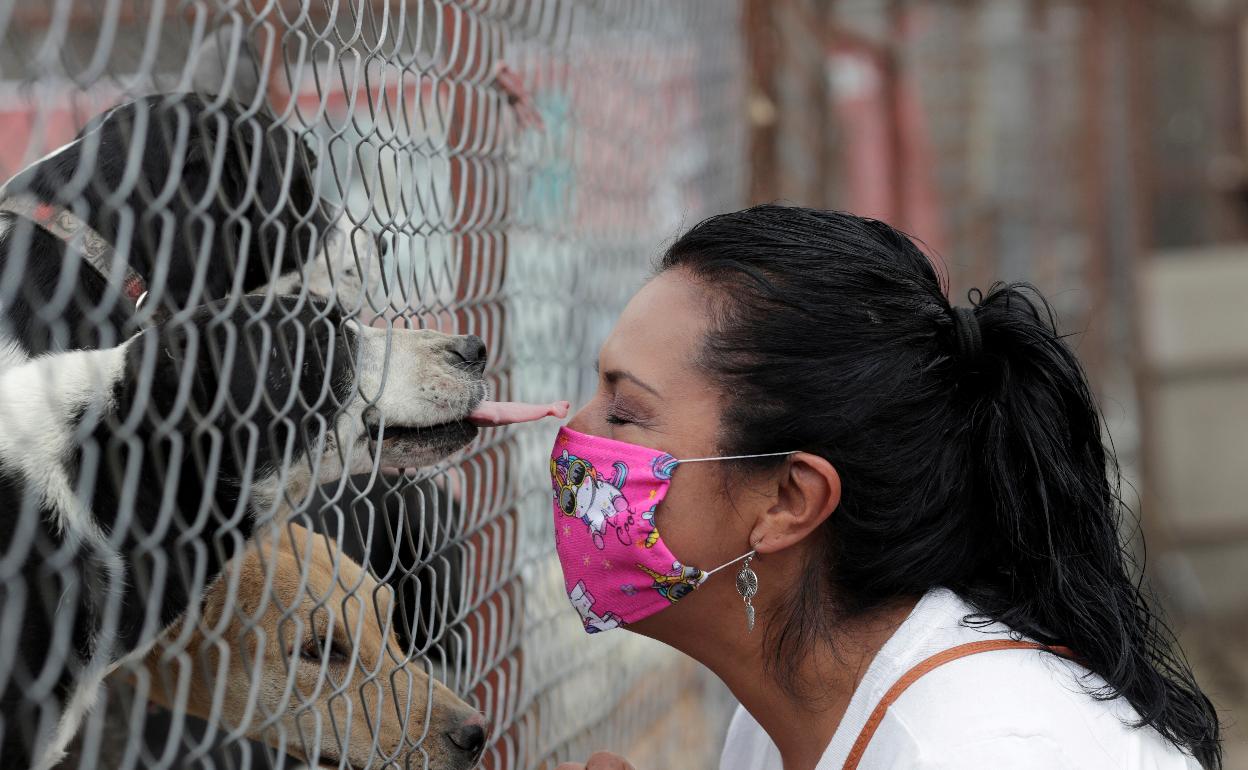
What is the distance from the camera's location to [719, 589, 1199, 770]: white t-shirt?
5.62 ft

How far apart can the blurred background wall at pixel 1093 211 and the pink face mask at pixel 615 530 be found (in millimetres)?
5134

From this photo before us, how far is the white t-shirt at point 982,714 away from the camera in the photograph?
1.71m

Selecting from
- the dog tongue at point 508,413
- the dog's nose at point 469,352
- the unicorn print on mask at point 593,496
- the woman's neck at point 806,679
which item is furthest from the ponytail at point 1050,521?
the dog's nose at point 469,352

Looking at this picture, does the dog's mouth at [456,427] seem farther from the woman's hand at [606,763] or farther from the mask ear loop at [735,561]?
the woman's hand at [606,763]

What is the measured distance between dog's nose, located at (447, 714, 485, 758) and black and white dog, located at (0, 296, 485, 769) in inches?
19.7

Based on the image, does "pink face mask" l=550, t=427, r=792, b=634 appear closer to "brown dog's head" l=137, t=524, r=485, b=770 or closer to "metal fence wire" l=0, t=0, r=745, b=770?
"metal fence wire" l=0, t=0, r=745, b=770

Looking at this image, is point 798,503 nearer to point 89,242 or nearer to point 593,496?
point 593,496

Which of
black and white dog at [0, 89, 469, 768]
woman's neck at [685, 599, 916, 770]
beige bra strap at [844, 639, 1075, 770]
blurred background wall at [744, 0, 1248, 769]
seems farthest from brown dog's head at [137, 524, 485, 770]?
blurred background wall at [744, 0, 1248, 769]

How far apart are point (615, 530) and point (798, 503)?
278 millimetres

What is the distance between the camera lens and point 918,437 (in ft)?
6.37

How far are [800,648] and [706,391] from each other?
0.42 metres

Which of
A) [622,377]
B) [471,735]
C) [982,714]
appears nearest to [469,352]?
[622,377]

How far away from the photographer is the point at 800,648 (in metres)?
1.98

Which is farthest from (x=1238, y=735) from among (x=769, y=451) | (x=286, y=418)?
(x=286, y=418)
